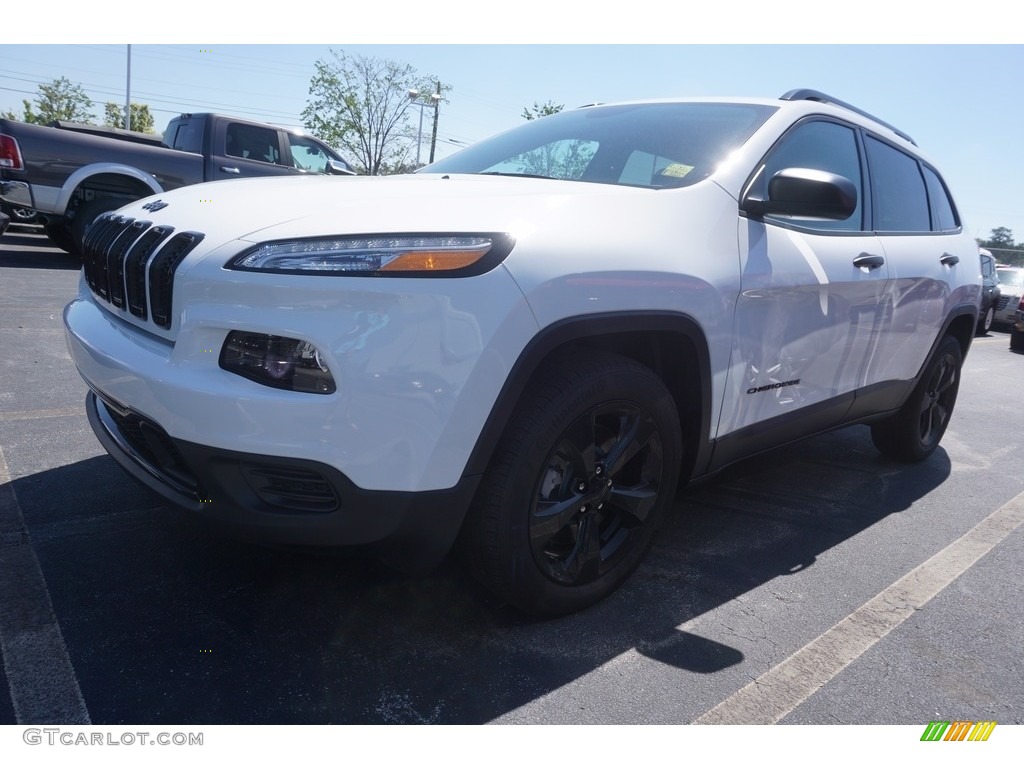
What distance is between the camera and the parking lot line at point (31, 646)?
5.80ft

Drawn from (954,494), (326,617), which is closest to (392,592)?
(326,617)

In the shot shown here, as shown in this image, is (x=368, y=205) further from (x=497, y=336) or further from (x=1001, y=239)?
(x=1001, y=239)

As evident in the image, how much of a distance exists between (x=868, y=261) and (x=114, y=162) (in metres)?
7.79

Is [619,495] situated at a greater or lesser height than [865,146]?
lesser

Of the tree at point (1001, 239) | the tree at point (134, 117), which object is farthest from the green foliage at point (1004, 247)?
the tree at point (134, 117)

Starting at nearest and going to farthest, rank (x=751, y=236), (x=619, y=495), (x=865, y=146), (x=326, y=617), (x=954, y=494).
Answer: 1. (x=326, y=617)
2. (x=619, y=495)
3. (x=751, y=236)
4. (x=865, y=146)
5. (x=954, y=494)

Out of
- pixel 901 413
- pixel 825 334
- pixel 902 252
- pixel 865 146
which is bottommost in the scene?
pixel 901 413

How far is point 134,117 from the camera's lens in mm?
49875

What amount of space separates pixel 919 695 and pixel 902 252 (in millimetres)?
2149

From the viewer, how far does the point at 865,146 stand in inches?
141

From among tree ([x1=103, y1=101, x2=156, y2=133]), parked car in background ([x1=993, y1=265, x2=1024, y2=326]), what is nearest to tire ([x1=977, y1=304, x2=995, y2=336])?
parked car in background ([x1=993, y1=265, x2=1024, y2=326])

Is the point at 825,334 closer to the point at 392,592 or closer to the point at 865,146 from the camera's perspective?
the point at 865,146

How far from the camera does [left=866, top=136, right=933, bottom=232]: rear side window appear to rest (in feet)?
11.9
